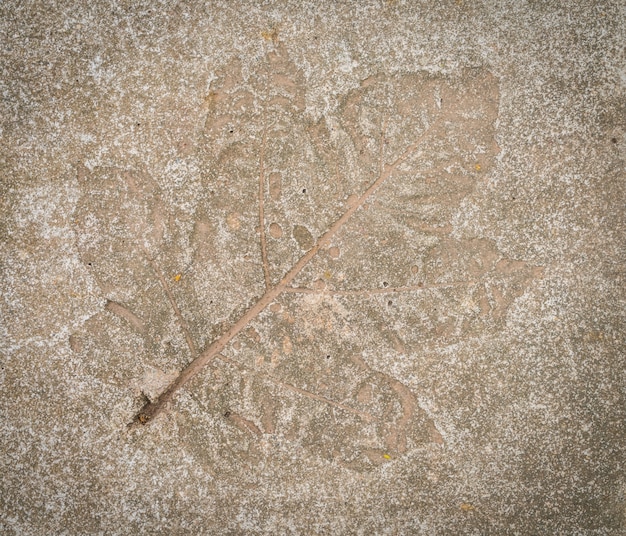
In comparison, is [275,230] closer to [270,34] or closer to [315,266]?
[315,266]

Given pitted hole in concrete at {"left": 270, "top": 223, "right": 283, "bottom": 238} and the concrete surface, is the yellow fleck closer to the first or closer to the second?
the concrete surface

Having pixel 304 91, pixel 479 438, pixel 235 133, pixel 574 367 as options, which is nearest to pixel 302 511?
pixel 479 438

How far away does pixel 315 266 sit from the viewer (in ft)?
8.93

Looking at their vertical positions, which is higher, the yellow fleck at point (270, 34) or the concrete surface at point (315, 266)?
the yellow fleck at point (270, 34)

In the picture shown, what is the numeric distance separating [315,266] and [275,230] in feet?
0.88

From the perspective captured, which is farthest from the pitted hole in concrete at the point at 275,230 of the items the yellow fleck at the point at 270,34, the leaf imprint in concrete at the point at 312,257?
the yellow fleck at the point at 270,34

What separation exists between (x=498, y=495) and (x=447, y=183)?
1586 mm

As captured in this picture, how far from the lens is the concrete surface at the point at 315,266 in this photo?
2.69 meters

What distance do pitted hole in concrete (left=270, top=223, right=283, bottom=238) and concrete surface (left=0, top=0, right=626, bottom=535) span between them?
0.07ft

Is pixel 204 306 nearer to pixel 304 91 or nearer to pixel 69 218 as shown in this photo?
pixel 69 218

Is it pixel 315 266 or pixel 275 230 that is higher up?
pixel 275 230

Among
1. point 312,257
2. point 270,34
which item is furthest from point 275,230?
point 270,34

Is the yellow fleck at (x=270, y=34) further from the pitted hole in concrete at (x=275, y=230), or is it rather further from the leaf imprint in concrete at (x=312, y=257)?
the pitted hole in concrete at (x=275, y=230)

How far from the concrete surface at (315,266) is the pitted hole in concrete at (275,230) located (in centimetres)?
2
